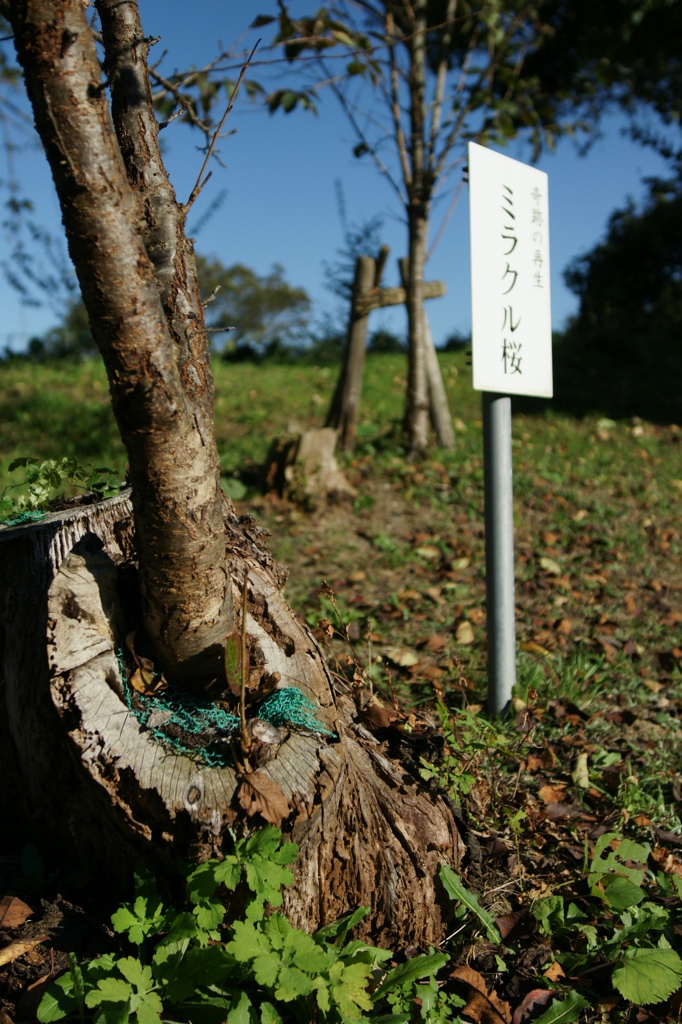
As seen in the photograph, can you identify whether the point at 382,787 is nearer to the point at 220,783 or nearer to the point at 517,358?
the point at 220,783

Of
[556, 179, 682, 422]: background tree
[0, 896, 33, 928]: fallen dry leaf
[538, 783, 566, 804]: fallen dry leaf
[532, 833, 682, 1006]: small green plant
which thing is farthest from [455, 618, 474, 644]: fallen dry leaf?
[556, 179, 682, 422]: background tree

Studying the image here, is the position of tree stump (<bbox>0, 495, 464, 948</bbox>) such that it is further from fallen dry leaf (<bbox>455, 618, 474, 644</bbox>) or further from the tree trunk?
the tree trunk

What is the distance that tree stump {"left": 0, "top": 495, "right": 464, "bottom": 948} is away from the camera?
1.60m

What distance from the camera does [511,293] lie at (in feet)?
8.14

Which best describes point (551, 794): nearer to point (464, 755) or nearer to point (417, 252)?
point (464, 755)

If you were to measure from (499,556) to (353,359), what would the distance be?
3.51m

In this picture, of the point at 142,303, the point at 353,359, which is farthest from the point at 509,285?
the point at 353,359

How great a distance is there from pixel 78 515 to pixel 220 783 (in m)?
0.81

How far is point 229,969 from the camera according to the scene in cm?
151

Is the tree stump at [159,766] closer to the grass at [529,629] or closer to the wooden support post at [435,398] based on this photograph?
the grass at [529,629]

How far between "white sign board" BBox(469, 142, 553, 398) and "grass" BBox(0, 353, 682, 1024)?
40.7 inches

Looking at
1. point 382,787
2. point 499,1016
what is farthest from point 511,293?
point 499,1016

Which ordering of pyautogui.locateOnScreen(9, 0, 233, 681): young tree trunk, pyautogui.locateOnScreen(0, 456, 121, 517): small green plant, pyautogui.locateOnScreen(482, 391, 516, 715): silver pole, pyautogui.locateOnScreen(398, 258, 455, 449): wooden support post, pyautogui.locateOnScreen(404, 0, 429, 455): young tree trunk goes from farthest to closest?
pyautogui.locateOnScreen(398, 258, 455, 449): wooden support post
pyautogui.locateOnScreen(404, 0, 429, 455): young tree trunk
pyautogui.locateOnScreen(482, 391, 516, 715): silver pole
pyautogui.locateOnScreen(0, 456, 121, 517): small green plant
pyautogui.locateOnScreen(9, 0, 233, 681): young tree trunk

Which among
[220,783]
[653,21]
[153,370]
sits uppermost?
[653,21]
